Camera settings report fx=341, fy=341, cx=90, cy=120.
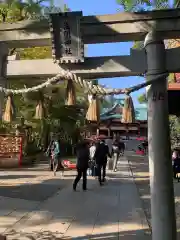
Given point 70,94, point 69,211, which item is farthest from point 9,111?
point 69,211

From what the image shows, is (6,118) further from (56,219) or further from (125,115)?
(56,219)

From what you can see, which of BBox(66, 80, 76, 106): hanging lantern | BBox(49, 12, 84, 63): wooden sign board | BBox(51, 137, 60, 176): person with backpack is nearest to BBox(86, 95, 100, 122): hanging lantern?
BBox(66, 80, 76, 106): hanging lantern

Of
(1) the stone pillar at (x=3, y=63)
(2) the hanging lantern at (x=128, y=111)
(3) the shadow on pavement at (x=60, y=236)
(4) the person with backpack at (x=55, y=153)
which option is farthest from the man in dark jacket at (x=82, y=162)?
(2) the hanging lantern at (x=128, y=111)

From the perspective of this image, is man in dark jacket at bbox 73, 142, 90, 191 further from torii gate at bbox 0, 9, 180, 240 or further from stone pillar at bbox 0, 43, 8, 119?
torii gate at bbox 0, 9, 180, 240

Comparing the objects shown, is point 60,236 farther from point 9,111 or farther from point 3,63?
point 3,63

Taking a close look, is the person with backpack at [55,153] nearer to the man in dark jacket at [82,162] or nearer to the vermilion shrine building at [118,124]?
the man in dark jacket at [82,162]

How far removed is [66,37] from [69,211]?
4.59 metres

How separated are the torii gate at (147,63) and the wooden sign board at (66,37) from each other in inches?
0.6

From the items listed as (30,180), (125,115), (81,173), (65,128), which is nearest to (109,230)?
(125,115)

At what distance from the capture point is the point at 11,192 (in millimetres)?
10750

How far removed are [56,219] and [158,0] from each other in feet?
19.4

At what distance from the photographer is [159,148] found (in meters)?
5.16

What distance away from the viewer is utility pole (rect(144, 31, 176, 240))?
16.7 ft

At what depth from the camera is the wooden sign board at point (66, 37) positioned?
5.26 meters
